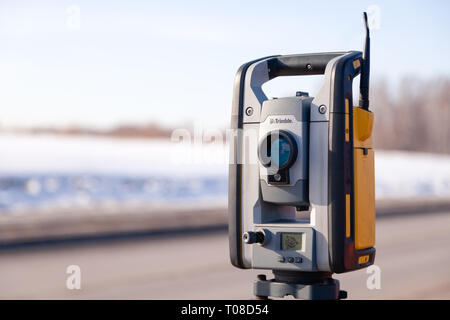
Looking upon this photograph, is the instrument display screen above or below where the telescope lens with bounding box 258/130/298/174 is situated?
below

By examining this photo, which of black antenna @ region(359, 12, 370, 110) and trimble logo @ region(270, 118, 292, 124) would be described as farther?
black antenna @ region(359, 12, 370, 110)

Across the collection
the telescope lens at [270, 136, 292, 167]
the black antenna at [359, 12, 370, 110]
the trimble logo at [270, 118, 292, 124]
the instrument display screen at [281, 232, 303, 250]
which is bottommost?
the instrument display screen at [281, 232, 303, 250]

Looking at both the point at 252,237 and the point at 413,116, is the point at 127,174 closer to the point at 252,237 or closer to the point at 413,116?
the point at 252,237

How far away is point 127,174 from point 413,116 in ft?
92.4

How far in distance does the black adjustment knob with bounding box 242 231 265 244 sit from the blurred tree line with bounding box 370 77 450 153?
42899 millimetres

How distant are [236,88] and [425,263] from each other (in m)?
7.52

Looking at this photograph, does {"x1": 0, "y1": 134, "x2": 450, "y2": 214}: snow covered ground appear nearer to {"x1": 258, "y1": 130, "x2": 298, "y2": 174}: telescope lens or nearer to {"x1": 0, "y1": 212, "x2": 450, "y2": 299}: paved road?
{"x1": 258, "y1": 130, "x2": 298, "y2": 174}: telescope lens

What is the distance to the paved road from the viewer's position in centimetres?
691

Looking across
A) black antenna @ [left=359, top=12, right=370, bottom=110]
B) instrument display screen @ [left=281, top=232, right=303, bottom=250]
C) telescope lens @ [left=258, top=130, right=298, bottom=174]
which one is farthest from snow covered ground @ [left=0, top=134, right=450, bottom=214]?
Result: black antenna @ [left=359, top=12, right=370, bottom=110]

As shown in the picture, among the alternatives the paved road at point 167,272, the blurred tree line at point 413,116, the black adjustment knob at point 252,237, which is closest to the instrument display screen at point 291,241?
the black adjustment knob at point 252,237
